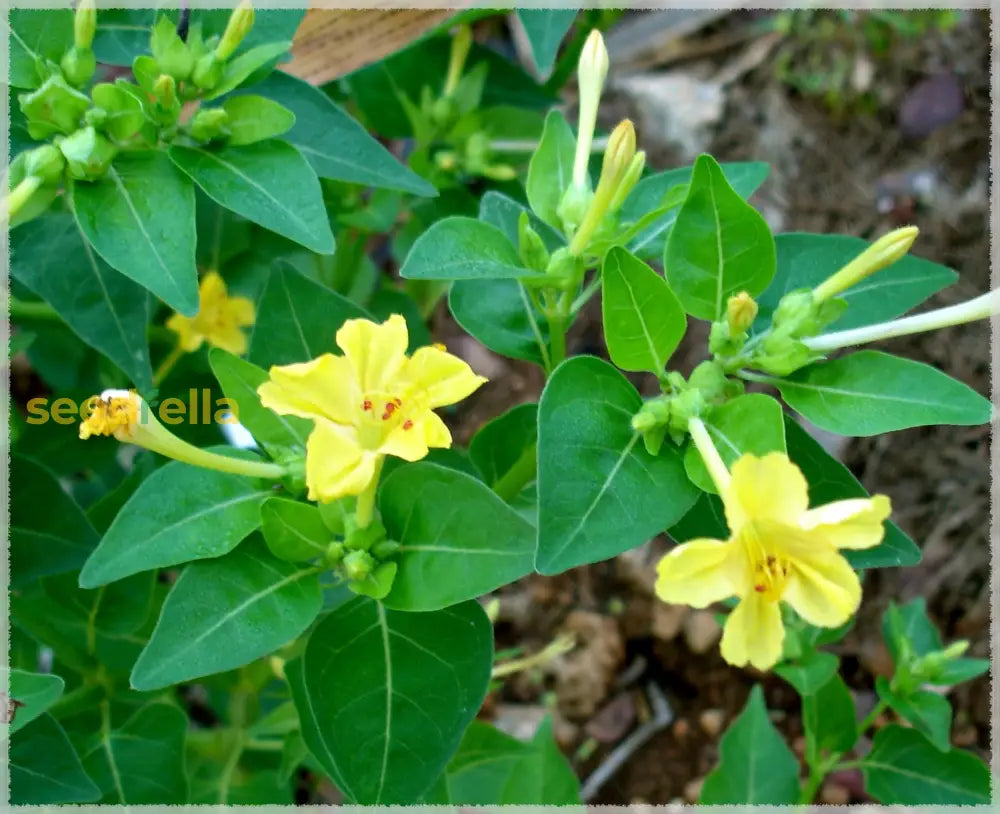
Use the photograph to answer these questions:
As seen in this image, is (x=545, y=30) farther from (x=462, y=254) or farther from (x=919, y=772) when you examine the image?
(x=919, y=772)

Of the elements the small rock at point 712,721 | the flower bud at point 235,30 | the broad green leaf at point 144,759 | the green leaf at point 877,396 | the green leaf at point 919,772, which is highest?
the flower bud at point 235,30

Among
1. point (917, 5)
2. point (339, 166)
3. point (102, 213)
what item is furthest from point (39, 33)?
point (917, 5)

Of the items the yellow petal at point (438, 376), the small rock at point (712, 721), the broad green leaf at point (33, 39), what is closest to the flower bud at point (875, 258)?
the yellow petal at point (438, 376)

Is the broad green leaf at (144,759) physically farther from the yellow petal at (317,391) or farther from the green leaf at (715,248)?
the green leaf at (715,248)

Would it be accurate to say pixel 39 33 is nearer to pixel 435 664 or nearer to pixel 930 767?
pixel 435 664

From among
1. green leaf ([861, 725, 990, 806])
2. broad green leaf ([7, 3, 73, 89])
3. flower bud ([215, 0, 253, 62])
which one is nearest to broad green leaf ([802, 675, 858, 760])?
green leaf ([861, 725, 990, 806])

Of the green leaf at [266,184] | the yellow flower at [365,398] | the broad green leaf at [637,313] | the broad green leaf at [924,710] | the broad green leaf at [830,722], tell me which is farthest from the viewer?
the broad green leaf at [830,722]
